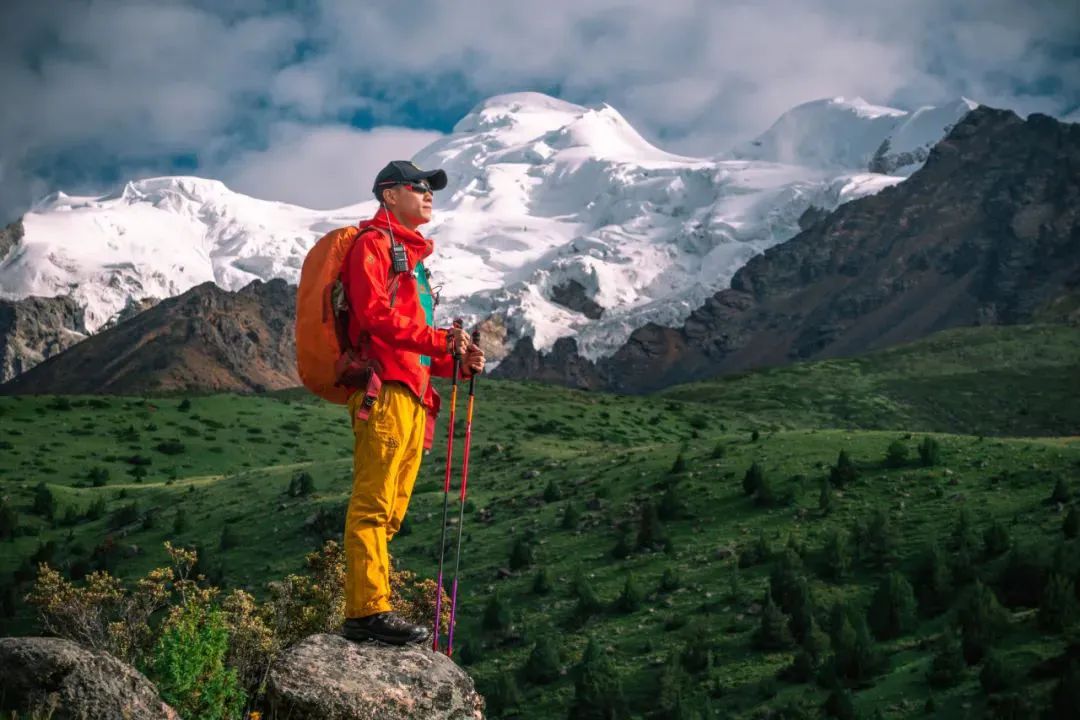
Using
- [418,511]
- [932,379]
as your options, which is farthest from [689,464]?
[932,379]

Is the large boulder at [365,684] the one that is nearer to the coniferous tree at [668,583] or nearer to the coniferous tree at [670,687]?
the coniferous tree at [670,687]

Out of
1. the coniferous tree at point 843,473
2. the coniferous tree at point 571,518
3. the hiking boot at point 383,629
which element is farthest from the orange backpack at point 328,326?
the coniferous tree at point 843,473

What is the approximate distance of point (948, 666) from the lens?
28328 millimetres

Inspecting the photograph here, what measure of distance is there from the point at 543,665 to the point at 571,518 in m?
11.7

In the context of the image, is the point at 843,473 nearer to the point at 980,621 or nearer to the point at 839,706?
the point at 980,621

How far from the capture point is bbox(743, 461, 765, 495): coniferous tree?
44.9m

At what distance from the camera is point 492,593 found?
40125 mm

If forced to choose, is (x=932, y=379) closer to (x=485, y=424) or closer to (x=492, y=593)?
(x=485, y=424)

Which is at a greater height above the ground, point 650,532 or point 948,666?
point 650,532

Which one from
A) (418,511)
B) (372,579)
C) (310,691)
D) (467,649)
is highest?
(372,579)

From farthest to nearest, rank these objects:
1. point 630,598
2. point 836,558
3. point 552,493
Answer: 1. point 552,493
2. point 836,558
3. point 630,598

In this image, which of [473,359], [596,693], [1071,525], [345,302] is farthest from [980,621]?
[345,302]

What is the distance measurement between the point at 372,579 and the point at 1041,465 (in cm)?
4088

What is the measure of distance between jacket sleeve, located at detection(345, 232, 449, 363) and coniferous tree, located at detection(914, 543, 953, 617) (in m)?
28.1
